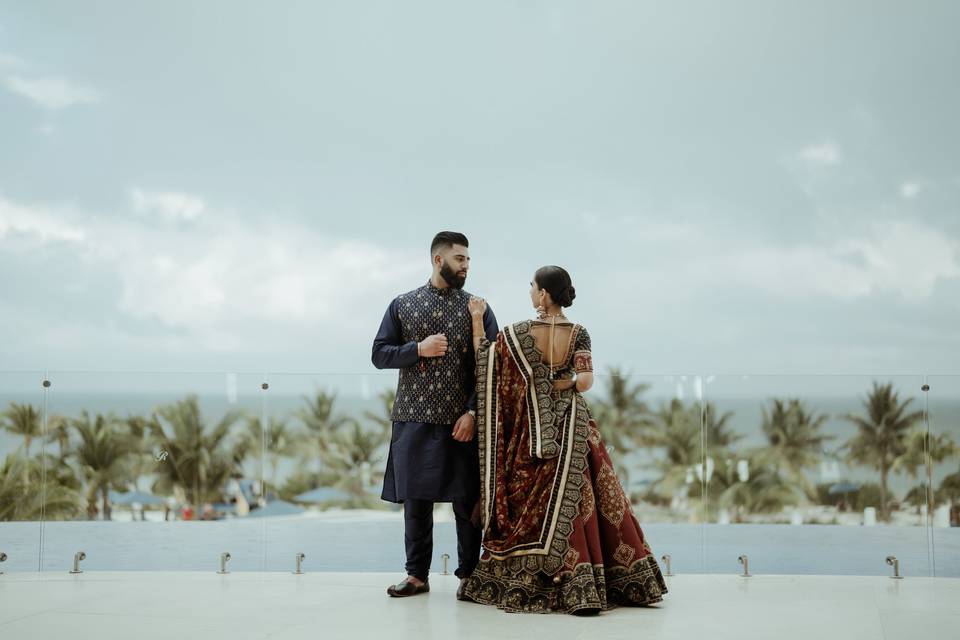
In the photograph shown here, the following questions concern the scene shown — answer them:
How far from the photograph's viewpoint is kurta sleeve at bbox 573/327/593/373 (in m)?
3.94

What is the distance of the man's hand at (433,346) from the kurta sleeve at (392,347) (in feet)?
0.12

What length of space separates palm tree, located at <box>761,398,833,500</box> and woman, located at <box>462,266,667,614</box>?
1442 mm

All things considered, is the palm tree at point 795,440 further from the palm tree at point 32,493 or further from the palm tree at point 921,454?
the palm tree at point 32,493

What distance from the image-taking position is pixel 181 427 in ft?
16.5

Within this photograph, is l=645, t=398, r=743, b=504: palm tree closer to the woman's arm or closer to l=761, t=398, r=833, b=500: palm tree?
l=761, t=398, r=833, b=500: palm tree

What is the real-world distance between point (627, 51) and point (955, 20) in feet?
19.4

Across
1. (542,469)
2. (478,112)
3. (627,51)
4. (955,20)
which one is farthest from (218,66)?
(542,469)

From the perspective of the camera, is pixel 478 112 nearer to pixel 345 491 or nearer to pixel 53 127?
pixel 53 127

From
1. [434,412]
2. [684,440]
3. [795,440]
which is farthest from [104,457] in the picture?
[795,440]

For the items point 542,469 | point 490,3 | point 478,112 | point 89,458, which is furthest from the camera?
point 490,3

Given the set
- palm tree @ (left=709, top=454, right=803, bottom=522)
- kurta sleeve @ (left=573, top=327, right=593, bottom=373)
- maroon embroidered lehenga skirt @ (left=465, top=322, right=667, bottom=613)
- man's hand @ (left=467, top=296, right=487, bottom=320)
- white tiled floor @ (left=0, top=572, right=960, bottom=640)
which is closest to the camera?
white tiled floor @ (left=0, top=572, right=960, bottom=640)

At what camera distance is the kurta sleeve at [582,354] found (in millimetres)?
3936

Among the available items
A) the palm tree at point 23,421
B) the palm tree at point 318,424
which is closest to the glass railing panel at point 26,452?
the palm tree at point 23,421

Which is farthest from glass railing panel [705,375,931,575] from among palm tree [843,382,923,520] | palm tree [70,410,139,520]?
palm tree [70,410,139,520]
